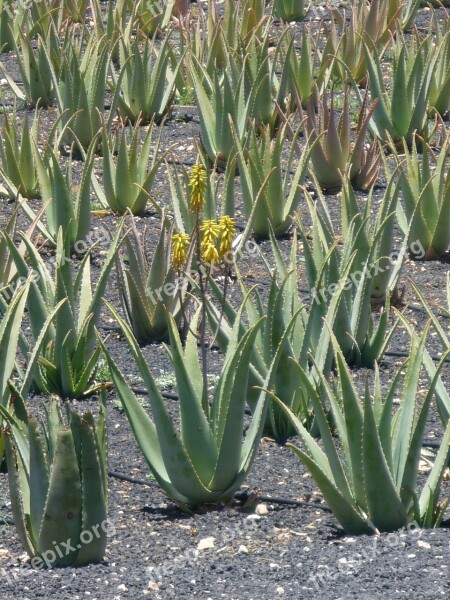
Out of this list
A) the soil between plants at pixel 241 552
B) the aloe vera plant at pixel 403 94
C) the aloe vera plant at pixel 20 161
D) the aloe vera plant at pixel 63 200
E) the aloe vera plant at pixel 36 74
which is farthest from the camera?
the aloe vera plant at pixel 36 74

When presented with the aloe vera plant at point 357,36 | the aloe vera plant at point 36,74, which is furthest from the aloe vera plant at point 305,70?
the aloe vera plant at point 36,74

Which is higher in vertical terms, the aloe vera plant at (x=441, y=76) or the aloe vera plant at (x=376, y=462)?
Answer: the aloe vera plant at (x=441, y=76)

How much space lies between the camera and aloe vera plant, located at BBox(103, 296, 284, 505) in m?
2.87

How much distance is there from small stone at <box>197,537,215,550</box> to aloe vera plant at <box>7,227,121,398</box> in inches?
40.7

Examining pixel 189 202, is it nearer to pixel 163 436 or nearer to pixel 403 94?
pixel 403 94

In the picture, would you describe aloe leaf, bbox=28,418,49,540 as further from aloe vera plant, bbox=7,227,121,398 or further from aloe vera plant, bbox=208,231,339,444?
aloe vera plant, bbox=7,227,121,398

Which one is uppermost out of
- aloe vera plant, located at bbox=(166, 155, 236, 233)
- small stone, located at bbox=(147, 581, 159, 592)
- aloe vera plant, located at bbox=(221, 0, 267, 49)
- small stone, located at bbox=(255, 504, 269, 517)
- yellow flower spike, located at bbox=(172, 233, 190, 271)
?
aloe vera plant, located at bbox=(221, 0, 267, 49)

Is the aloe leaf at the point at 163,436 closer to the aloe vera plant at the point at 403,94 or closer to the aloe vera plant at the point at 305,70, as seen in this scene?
the aloe vera plant at the point at 403,94

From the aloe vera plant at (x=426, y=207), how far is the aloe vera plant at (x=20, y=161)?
1.91 metres

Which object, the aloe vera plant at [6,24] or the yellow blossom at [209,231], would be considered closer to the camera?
the yellow blossom at [209,231]

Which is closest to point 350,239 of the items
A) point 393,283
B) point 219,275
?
point 393,283

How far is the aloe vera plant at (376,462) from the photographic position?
8.86 ft

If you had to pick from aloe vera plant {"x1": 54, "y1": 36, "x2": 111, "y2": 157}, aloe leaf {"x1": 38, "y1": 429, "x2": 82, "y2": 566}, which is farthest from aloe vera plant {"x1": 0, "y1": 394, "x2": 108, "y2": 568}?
aloe vera plant {"x1": 54, "y1": 36, "x2": 111, "y2": 157}

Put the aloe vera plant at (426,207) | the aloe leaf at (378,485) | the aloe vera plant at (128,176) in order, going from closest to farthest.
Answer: the aloe leaf at (378,485), the aloe vera plant at (426,207), the aloe vera plant at (128,176)
